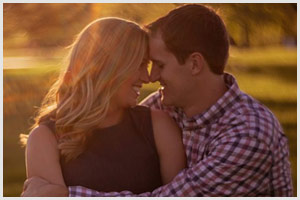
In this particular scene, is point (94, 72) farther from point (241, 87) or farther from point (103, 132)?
point (241, 87)

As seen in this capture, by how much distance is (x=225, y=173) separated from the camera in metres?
4.02

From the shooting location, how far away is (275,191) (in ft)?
13.8

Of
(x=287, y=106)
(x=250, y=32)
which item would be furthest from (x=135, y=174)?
(x=287, y=106)

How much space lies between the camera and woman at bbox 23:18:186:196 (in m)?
4.14

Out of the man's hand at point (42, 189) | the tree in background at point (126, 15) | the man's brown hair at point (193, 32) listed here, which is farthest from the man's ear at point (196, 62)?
the tree in background at point (126, 15)

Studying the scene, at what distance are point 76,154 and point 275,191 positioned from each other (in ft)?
3.99

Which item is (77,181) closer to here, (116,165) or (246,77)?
(116,165)

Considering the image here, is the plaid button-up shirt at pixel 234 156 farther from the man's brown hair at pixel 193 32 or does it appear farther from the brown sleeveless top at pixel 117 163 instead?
the man's brown hair at pixel 193 32

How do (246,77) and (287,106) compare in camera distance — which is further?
(246,77)

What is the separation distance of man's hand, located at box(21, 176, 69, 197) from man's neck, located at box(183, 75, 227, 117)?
931 mm

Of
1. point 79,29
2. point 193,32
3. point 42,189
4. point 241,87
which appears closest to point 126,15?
point 79,29

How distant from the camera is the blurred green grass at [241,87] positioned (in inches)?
372

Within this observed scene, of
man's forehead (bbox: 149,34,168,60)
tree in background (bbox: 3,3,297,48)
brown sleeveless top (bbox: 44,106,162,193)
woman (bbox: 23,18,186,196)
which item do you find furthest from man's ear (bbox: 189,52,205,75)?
tree in background (bbox: 3,3,297,48)

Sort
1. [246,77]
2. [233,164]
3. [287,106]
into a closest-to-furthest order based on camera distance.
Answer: [233,164]
[287,106]
[246,77]
